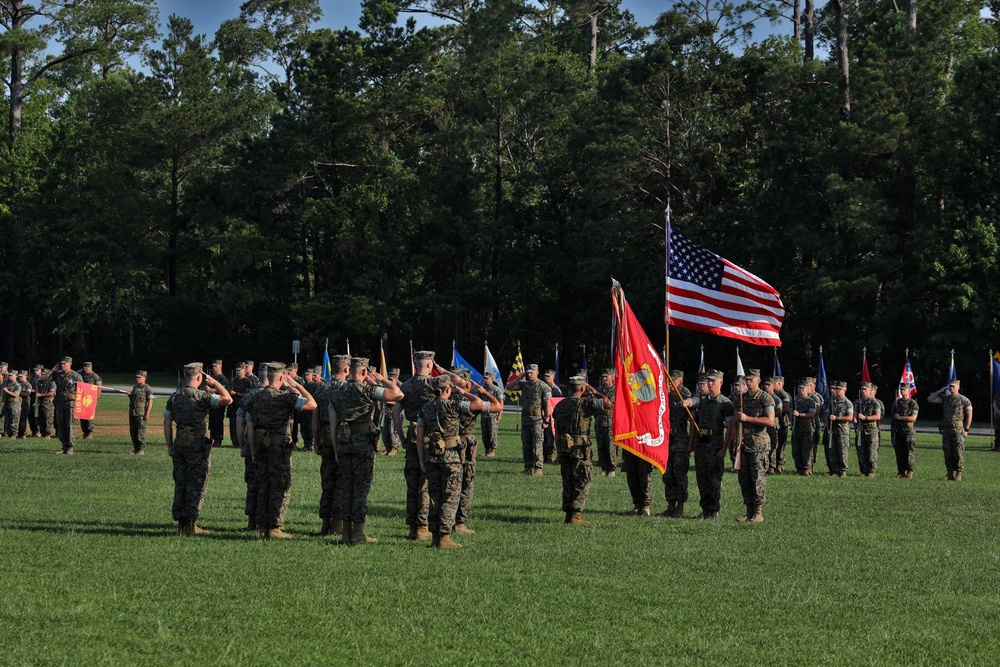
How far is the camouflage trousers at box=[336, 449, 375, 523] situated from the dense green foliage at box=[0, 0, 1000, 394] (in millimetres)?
36632

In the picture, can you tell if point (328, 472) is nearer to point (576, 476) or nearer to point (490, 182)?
point (576, 476)

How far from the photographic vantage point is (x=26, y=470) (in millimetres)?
21562

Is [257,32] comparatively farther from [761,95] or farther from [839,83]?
[839,83]

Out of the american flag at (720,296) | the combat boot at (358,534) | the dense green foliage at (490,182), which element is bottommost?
the combat boot at (358,534)

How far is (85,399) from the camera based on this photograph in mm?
27812

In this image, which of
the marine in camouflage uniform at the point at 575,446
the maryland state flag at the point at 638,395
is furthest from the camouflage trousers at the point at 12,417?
the maryland state flag at the point at 638,395

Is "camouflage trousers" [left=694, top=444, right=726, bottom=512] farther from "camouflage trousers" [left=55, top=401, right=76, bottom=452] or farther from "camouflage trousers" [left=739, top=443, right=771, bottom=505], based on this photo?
"camouflage trousers" [left=55, top=401, right=76, bottom=452]

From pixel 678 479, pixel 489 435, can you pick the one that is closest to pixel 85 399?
pixel 489 435

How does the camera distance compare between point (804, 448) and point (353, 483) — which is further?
point (804, 448)

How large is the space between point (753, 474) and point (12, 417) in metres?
22.2

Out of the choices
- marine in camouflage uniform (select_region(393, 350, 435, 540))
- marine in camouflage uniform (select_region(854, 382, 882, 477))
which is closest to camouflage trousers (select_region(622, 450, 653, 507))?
marine in camouflage uniform (select_region(393, 350, 435, 540))

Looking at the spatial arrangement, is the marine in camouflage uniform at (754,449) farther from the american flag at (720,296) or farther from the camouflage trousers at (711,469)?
the american flag at (720,296)

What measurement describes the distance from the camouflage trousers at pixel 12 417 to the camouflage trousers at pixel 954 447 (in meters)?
22.7

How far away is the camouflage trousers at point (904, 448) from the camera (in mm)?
23375
